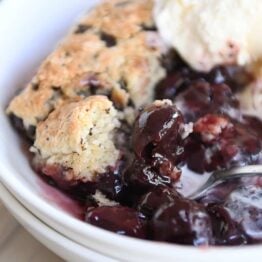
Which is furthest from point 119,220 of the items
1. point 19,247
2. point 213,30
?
point 213,30

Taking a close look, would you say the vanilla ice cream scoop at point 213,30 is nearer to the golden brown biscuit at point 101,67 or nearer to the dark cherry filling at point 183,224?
the golden brown biscuit at point 101,67

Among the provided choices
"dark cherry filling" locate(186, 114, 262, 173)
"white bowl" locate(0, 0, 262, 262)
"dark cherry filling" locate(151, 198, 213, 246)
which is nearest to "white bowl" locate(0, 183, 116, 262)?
"white bowl" locate(0, 0, 262, 262)

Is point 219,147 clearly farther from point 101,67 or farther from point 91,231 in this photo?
point 91,231

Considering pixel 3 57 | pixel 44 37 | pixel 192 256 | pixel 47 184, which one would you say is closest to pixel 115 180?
pixel 47 184

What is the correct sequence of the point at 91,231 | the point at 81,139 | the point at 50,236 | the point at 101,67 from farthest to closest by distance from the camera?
the point at 101,67
the point at 81,139
the point at 50,236
the point at 91,231

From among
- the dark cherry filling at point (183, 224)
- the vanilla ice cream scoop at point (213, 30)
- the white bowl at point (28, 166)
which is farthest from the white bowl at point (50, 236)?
the vanilla ice cream scoop at point (213, 30)

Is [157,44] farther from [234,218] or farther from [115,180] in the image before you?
[234,218]
